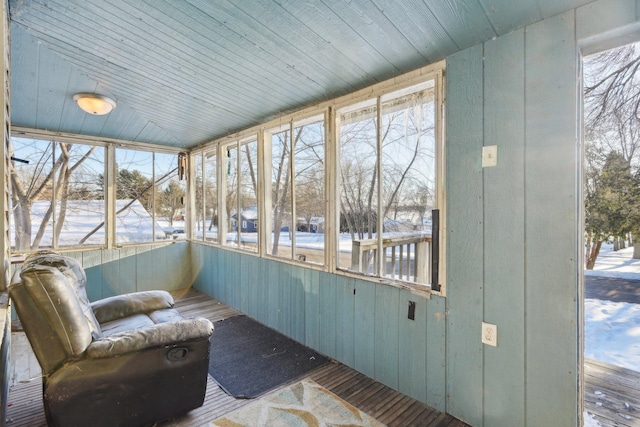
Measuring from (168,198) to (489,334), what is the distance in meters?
4.76

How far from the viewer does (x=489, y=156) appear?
182 centimetres

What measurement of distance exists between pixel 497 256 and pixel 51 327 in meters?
2.44

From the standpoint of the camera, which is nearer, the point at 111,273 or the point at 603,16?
the point at 603,16

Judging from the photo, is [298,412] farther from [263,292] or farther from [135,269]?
[135,269]

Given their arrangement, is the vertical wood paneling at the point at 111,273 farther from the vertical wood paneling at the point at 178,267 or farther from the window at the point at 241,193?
the window at the point at 241,193

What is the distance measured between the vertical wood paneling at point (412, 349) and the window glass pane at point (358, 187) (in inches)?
17.0

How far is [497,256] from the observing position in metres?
1.80

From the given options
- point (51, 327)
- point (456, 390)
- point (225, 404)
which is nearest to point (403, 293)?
point (456, 390)

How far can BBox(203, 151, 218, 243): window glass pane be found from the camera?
15.1ft

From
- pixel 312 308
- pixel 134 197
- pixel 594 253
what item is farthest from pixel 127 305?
pixel 594 253

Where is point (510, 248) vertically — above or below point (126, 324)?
above

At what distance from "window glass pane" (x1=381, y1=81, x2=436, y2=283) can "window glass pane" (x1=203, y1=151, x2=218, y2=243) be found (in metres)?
2.94

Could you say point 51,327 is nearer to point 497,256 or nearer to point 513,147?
point 497,256

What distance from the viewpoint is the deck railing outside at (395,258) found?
2.53 metres
